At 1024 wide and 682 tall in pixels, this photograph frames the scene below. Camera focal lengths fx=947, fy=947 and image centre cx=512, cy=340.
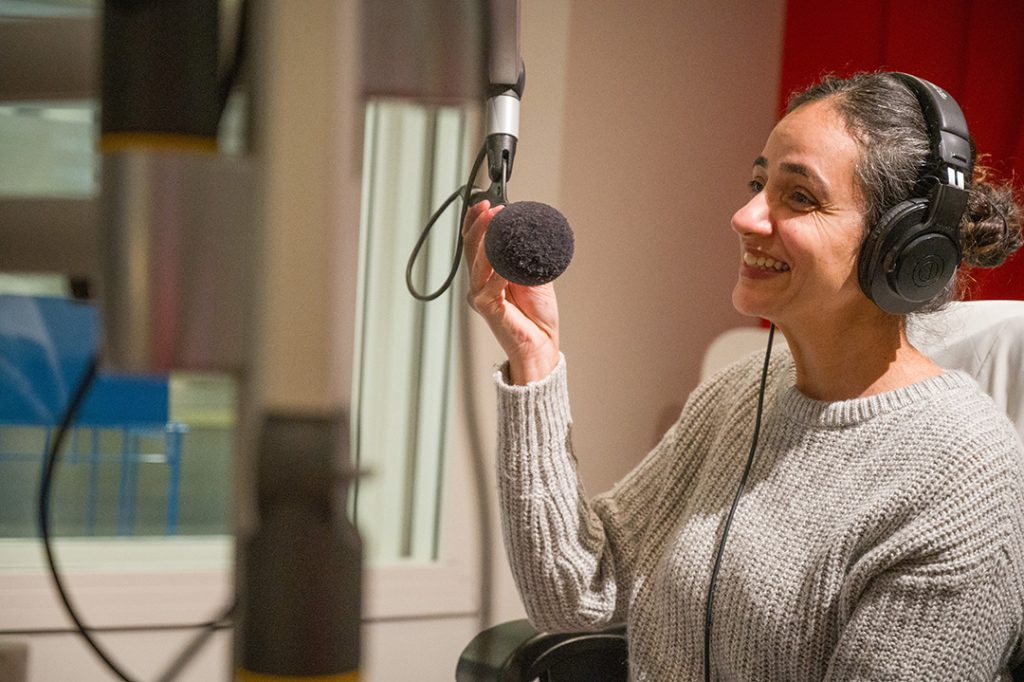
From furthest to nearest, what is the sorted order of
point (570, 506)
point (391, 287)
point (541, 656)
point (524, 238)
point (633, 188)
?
1. point (633, 188)
2. point (541, 656)
3. point (570, 506)
4. point (524, 238)
5. point (391, 287)

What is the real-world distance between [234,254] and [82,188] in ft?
0.18

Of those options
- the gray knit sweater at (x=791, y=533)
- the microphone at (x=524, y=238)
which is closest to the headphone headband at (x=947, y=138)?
the gray knit sweater at (x=791, y=533)

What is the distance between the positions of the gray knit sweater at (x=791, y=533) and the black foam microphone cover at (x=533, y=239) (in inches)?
22.1

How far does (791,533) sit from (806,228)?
1.15 ft

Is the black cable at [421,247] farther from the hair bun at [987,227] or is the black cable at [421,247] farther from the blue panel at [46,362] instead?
the hair bun at [987,227]

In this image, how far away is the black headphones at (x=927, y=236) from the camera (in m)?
0.99

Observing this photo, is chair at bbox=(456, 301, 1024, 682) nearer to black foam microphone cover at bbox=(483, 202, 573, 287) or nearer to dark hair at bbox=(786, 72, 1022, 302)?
dark hair at bbox=(786, 72, 1022, 302)

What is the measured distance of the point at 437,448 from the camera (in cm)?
183

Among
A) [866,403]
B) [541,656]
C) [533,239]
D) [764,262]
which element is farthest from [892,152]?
[541,656]

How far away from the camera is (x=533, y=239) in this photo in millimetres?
551

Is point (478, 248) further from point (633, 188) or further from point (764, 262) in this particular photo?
point (633, 188)

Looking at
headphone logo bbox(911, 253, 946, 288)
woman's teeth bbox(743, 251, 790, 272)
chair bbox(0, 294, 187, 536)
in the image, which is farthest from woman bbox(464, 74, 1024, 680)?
chair bbox(0, 294, 187, 536)

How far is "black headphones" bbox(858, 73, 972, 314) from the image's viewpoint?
3.25 feet

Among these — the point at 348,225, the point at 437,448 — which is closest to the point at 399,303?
the point at 348,225
